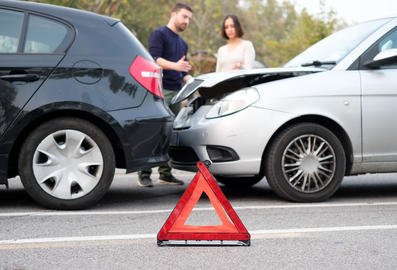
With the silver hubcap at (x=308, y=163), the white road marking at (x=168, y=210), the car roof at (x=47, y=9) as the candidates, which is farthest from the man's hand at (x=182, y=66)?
the white road marking at (x=168, y=210)

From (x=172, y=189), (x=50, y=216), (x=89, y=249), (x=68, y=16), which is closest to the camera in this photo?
(x=89, y=249)

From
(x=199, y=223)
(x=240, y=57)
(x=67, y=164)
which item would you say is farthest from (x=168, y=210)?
(x=240, y=57)

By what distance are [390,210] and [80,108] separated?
2672 millimetres

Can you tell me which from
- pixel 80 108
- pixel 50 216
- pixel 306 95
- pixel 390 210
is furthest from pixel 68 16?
pixel 390 210

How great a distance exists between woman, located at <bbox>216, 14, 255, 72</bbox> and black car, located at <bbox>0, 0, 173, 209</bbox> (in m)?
2.38

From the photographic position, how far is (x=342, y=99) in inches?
265

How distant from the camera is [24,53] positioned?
6.06m

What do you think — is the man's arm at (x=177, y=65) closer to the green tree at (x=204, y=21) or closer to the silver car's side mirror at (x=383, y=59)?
the silver car's side mirror at (x=383, y=59)

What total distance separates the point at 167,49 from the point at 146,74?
1.83 meters

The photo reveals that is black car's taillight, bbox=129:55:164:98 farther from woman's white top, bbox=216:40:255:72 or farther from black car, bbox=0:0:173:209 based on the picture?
woman's white top, bbox=216:40:255:72

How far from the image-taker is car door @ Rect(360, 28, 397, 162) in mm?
6793

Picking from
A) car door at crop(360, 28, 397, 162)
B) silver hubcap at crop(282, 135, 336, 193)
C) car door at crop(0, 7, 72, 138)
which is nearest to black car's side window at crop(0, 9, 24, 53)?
car door at crop(0, 7, 72, 138)

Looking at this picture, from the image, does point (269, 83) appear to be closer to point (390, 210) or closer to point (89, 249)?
point (390, 210)

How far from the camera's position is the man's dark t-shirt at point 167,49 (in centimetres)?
812
